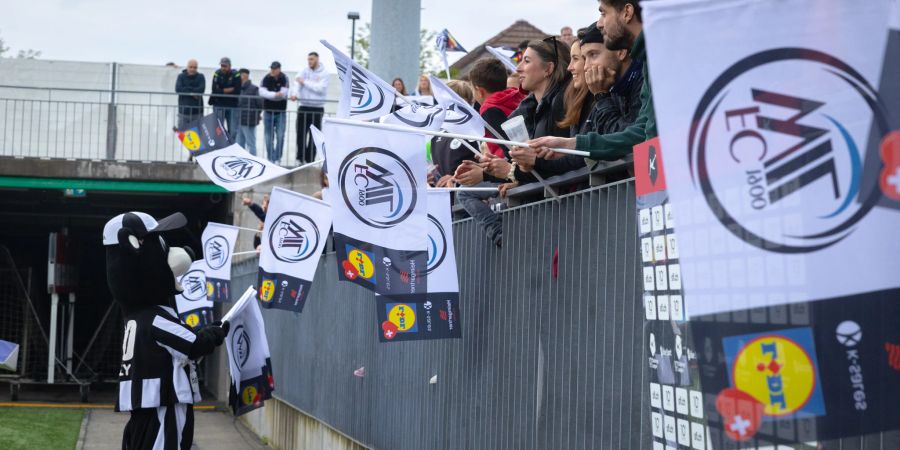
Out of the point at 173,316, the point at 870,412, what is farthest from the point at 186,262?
the point at 870,412

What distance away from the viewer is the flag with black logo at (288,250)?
33.5 feet

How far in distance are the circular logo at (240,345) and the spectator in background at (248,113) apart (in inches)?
510

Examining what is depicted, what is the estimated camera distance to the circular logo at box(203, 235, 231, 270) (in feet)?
47.8

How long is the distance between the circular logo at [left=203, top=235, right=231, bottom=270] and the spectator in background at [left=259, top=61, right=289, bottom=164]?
7.34 m

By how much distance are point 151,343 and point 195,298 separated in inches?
238

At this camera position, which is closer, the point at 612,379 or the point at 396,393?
the point at 612,379

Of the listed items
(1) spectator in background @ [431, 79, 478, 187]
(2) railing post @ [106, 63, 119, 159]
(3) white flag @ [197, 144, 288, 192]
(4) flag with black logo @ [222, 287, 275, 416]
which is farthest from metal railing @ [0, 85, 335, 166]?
(1) spectator in background @ [431, 79, 478, 187]

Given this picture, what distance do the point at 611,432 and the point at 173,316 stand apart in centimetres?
429

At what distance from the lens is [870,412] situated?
2.88 m

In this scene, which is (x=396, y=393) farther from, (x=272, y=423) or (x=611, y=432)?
(x=272, y=423)

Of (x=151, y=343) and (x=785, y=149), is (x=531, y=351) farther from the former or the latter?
(x=785, y=149)

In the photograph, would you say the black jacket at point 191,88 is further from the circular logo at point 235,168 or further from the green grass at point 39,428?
the circular logo at point 235,168

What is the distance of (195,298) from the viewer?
14.5m

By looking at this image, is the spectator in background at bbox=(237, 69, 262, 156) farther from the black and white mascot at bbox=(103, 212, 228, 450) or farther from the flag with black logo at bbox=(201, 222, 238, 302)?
the black and white mascot at bbox=(103, 212, 228, 450)
